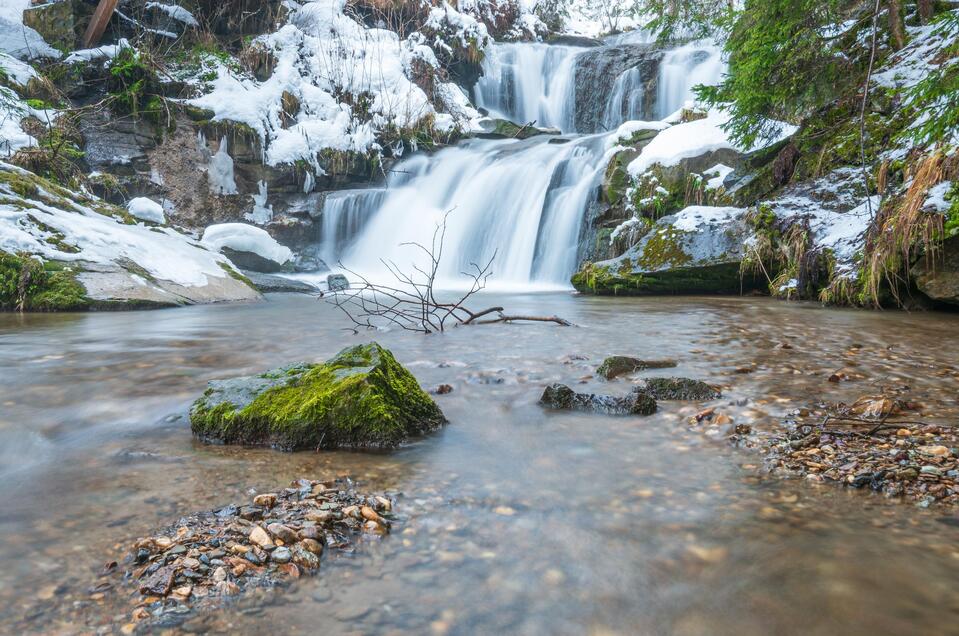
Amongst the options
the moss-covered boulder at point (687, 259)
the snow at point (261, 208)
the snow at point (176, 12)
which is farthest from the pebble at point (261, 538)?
the snow at point (176, 12)

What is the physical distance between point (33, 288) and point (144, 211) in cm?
366

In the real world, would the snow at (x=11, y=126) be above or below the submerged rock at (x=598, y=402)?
above

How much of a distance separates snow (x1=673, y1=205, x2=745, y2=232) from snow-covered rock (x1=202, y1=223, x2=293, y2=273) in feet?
28.6

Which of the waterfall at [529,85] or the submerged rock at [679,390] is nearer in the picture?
the submerged rock at [679,390]

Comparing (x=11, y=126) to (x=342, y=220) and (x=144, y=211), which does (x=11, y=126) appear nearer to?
(x=144, y=211)

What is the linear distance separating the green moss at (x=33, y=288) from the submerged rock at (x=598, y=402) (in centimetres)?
754

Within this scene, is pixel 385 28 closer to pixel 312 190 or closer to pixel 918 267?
pixel 312 190

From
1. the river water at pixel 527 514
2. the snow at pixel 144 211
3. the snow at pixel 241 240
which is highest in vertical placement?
the snow at pixel 144 211

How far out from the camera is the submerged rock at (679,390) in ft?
10.4

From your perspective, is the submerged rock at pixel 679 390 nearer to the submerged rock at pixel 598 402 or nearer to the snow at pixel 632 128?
the submerged rock at pixel 598 402

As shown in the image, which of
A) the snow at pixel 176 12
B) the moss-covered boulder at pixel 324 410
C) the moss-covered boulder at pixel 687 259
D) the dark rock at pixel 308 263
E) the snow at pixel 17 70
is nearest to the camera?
the moss-covered boulder at pixel 324 410

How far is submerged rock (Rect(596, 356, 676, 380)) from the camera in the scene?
376 cm

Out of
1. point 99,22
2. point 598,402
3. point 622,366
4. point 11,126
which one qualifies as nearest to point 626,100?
point 99,22

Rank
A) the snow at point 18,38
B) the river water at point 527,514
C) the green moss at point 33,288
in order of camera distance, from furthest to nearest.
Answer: the snow at point 18,38, the green moss at point 33,288, the river water at point 527,514
